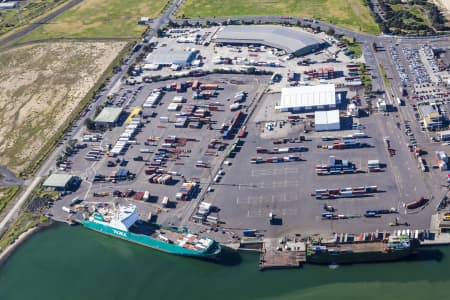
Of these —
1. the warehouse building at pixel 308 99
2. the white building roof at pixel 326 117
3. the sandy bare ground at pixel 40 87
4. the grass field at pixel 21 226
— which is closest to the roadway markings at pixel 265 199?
the white building roof at pixel 326 117

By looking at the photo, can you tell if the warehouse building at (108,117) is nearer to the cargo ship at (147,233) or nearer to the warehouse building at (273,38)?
the cargo ship at (147,233)

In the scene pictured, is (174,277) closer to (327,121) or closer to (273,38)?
(327,121)

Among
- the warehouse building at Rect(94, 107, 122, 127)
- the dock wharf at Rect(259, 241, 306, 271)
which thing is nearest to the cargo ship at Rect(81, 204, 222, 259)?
the dock wharf at Rect(259, 241, 306, 271)

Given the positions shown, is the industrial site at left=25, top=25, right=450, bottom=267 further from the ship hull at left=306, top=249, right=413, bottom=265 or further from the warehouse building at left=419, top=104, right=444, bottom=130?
the ship hull at left=306, top=249, right=413, bottom=265

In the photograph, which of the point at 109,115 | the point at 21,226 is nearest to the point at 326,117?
the point at 109,115

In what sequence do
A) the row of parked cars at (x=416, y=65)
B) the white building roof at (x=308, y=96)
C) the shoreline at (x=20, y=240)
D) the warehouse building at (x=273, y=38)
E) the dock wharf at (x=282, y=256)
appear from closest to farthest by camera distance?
the dock wharf at (x=282, y=256) < the shoreline at (x=20, y=240) < the white building roof at (x=308, y=96) < the row of parked cars at (x=416, y=65) < the warehouse building at (x=273, y=38)

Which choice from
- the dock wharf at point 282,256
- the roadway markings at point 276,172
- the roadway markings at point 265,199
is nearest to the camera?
the dock wharf at point 282,256

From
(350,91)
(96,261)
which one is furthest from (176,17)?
(96,261)
